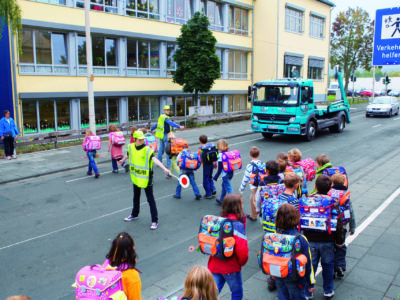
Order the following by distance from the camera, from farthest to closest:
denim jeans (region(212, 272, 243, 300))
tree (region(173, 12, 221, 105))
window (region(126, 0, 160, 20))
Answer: tree (region(173, 12, 221, 105)), window (region(126, 0, 160, 20)), denim jeans (region(212, 272, 243, 300))

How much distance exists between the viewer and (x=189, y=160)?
9133 millimetres

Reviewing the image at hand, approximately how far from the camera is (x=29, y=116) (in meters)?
20.2

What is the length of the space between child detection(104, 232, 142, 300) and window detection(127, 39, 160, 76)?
22.5 metres

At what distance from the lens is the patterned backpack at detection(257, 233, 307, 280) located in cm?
375

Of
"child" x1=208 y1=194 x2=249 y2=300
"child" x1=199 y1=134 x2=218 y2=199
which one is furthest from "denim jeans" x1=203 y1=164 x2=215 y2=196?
"child" x1=208 y1=194 x2=249 y2=300

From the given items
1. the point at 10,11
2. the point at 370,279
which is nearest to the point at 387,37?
the point at 370,279

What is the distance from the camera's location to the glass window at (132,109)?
25.3 meters

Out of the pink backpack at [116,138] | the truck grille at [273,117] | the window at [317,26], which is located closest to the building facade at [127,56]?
the window at [317,26]

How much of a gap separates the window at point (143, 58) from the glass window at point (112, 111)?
223 centimetres

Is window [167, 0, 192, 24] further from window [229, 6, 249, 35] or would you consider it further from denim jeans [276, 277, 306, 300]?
denim jeans [276, 277, 306, 300]

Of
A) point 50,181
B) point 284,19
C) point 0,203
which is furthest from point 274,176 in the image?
point 284,19

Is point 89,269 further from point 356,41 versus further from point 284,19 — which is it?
point 356,41

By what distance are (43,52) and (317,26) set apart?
31.6 m

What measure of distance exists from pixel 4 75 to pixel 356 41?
135ft
